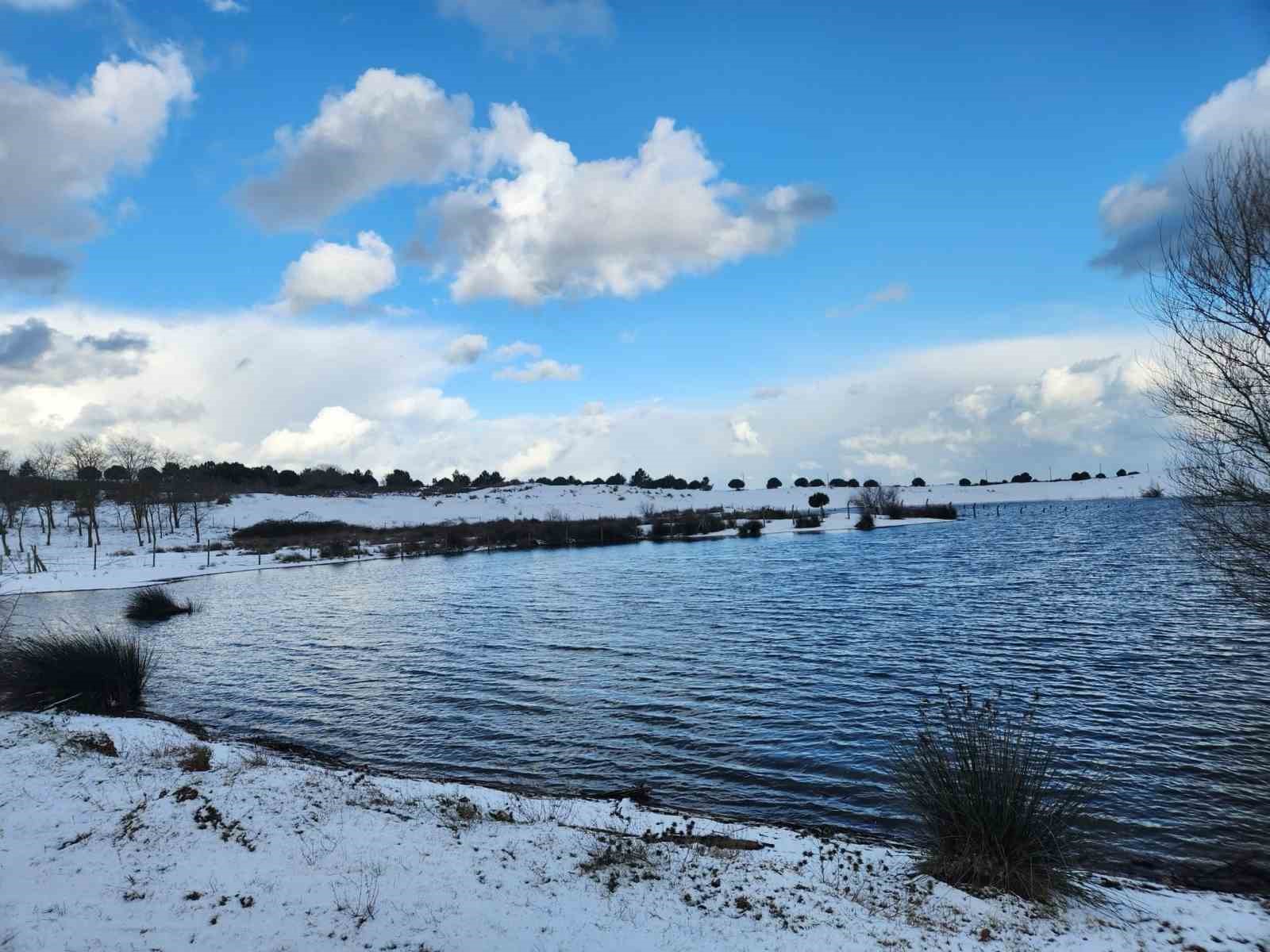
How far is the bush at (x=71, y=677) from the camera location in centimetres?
1473

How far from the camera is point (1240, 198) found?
11258 millimetres

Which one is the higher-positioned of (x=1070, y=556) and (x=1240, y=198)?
(x=1240, y=198)

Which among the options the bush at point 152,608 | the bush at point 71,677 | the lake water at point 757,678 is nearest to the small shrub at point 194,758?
the lake water at point 757,678

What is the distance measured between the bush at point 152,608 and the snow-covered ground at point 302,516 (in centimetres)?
1499

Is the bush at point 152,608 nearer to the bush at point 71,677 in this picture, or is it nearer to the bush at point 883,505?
the bush at point 71,677

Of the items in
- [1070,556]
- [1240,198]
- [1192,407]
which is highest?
[1240,198]

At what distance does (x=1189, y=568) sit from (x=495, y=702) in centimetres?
3130

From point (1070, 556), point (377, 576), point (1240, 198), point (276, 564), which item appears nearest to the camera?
point (1240, 198)

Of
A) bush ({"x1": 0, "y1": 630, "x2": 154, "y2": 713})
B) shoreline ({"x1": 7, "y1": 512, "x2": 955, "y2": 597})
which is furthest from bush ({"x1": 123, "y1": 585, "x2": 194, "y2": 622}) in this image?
bush ({"x1": 0, "y1": 630, "x2": 154, "y2": 713})

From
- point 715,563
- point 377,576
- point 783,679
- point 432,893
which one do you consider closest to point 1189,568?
point 715,563

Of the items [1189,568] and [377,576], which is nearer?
[1189,568]

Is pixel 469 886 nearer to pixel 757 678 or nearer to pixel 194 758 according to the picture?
pixel 194 758

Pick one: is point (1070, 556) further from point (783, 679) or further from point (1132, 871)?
point (1132, 871)

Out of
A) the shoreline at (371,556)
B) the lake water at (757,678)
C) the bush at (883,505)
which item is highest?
the bush at (883,505)
